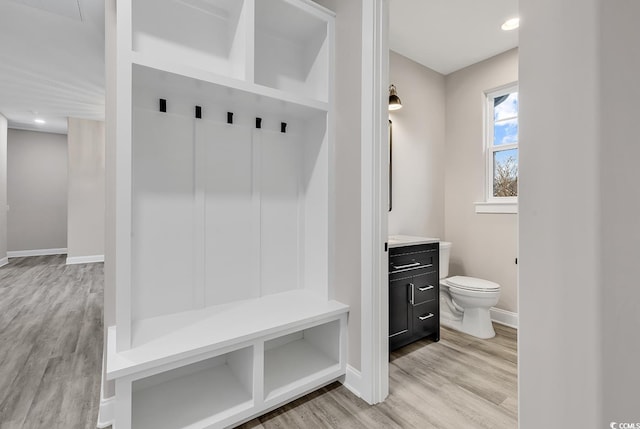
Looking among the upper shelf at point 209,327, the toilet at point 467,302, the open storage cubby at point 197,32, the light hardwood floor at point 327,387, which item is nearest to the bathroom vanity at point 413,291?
the light hardwood floor at point 327,387

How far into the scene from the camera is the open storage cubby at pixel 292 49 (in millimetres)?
1849

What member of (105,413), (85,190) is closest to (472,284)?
(105,413)

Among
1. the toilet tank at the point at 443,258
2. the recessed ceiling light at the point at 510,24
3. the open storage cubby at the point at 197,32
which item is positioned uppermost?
the recessed ceiling light at the point at 510,24

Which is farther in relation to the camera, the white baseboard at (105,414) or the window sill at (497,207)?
the window sill at (497,207)

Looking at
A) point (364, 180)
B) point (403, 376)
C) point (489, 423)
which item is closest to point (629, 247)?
point (364, 180)

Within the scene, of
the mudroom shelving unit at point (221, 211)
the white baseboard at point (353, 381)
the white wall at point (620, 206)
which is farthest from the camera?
the white baseboard at point (353, 381)

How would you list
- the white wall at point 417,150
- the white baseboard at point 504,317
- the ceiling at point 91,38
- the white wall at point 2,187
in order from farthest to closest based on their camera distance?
the white wall at point 2,187, the white wall at point 417,150, the white baseboard at point 504,317, the ceiling at point 91,38

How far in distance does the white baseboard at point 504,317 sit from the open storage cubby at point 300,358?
6.47 ft

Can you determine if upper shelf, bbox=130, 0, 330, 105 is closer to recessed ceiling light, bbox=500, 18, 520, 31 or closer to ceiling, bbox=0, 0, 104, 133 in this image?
ceiling, bbox=0, 0, 104, 133

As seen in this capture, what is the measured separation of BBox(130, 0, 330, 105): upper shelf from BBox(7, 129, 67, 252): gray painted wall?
6808 mm

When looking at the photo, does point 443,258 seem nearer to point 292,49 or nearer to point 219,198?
point 219,198

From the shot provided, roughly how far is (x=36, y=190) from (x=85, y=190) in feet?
5.71

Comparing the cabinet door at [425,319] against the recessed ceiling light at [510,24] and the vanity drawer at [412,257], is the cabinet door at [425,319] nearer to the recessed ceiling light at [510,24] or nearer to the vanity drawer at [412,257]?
the vanity drawer at [412,257]

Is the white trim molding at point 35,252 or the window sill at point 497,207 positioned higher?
the window sill at point 497,207
